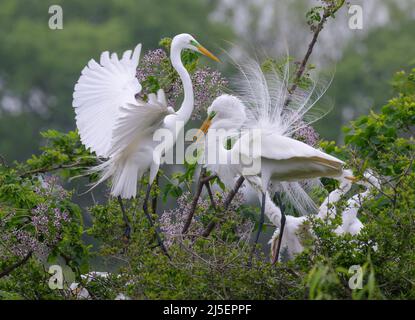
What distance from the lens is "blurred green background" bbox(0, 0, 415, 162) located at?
21234 mm

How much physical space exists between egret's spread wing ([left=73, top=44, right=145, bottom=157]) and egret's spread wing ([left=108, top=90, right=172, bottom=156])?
4.4 inches

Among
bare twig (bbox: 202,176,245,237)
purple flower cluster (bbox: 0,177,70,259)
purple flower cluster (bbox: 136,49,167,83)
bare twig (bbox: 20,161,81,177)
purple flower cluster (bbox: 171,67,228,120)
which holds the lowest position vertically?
purple flower cluster (bbox: 0,177,70,259)

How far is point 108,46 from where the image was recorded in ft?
76.1

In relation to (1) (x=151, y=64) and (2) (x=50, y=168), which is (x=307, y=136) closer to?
(1) (x=151, y=64)

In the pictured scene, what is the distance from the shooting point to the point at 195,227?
5.35 m

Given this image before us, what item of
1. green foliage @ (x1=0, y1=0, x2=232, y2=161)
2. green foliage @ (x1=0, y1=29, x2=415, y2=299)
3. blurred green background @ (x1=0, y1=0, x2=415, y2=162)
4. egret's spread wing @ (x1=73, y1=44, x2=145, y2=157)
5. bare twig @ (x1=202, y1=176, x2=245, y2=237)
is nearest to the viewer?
green foliage @ (x1=0, y1=29, x2=415, y2=299)

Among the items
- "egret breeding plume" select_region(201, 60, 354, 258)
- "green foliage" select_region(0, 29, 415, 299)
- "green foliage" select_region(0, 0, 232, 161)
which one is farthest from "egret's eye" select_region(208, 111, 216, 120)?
"green foliage" select_region(0, 0, 232, 161)

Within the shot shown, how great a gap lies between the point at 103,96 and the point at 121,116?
1.30 feet

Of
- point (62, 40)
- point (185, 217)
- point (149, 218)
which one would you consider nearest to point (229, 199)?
point (185, 217)

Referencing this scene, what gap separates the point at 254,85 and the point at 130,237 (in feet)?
4.66

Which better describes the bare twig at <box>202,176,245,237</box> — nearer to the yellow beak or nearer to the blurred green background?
the yellow beak
